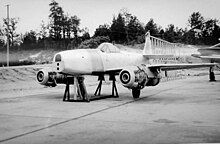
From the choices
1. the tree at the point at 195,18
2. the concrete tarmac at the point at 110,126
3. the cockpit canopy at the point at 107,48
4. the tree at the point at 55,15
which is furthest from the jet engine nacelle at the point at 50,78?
the tree at the point at 195,18

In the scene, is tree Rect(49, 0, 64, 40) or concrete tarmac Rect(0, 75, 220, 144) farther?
tree Rect(49, 0, 64, 40)

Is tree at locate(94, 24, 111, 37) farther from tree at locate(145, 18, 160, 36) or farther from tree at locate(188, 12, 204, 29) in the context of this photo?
tree at locate(188, 12, 204, 29)

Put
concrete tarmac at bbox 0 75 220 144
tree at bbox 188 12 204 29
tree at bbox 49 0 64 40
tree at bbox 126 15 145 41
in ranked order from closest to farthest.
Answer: concrete tarmac at bbox 0 75 220 144, tree at bbox 188 12 204 29, tree at bbox 49 0 64 40, tree at bbox 126 15 145 41

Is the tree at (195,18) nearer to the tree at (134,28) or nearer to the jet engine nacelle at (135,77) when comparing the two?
the jet engine nacelle at (135,77)

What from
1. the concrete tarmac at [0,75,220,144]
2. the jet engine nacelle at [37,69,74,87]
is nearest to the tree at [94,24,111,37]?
the jet engine nacelle at [37,69,74,87]

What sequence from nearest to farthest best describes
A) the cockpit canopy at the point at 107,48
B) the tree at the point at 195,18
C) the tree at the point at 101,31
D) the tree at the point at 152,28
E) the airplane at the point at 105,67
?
the tree at the point at 195,18 < the airplane at the point at 105,67 < the cockpit canopy at the point at 107,48 < the tree at the point at 101,31 < the tree at the point at 152,28

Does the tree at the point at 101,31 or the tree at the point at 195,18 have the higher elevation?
the tree at the point at 101,31

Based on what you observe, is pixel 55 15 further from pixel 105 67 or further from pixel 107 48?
pixel 105 67

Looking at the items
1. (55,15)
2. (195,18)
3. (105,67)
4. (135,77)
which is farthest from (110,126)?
(195,18)

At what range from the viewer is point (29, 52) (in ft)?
110

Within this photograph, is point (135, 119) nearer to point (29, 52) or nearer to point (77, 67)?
point (77, 67)

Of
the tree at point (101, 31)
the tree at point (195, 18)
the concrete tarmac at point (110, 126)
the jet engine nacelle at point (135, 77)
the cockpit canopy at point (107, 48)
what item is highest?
the tree at point (101, 31)

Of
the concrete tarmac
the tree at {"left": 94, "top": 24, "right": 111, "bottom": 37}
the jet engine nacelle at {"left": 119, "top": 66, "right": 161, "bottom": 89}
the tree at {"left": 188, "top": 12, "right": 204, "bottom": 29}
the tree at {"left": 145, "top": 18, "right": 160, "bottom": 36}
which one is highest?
the tree at {"left": 145, "top": 18, "right": 160, "bottom": 36}

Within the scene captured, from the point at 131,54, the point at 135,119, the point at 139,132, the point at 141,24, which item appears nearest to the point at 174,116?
the point at 135,119
